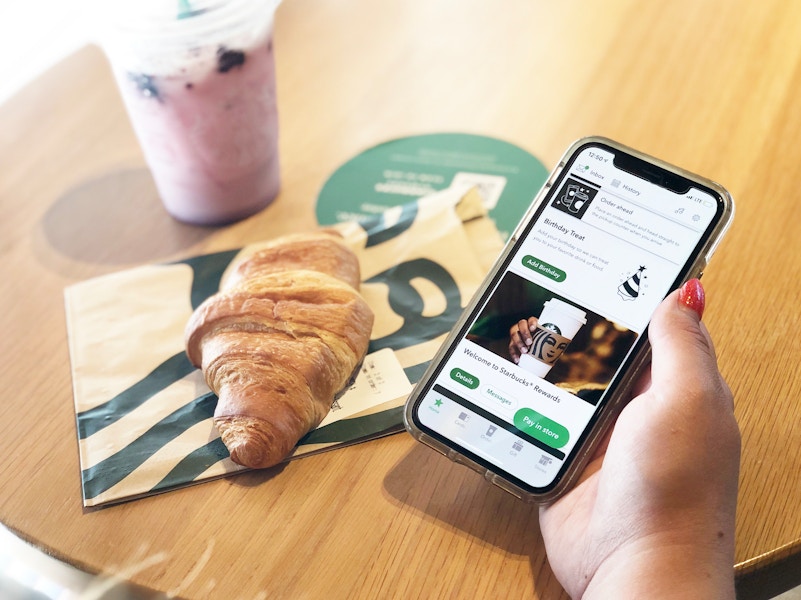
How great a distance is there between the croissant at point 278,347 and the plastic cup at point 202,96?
147 mm

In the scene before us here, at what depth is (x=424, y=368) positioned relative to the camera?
0.66 metres

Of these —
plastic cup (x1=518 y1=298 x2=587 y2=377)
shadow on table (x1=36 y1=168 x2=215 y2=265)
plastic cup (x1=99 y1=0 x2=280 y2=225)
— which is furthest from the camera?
shadow on table (x1=36 y1=168 x2=215 y2=265)

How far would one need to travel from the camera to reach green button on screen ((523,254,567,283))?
1.97 ft

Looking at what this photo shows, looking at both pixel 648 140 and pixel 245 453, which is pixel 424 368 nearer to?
pixel 245 453

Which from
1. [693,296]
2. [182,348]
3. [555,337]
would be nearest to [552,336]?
[555,337]

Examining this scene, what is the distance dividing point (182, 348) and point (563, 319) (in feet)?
1.10

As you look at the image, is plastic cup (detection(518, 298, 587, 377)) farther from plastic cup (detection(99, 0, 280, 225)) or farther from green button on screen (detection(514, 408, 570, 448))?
plastic cup (detection(99, 0, 280, 225))

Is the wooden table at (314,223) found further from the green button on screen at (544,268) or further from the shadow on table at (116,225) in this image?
the green button on screen at (544,268)

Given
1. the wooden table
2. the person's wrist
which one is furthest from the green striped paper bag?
the person's wrist

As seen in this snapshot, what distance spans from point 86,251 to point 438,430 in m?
0.45

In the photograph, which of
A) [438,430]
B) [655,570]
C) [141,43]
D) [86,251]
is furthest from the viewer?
[86,251]

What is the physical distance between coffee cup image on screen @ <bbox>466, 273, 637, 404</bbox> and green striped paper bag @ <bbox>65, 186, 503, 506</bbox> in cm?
9

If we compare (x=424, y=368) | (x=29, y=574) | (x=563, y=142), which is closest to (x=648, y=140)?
(x=563, y=142)

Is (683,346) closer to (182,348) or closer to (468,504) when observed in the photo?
(468,504)
